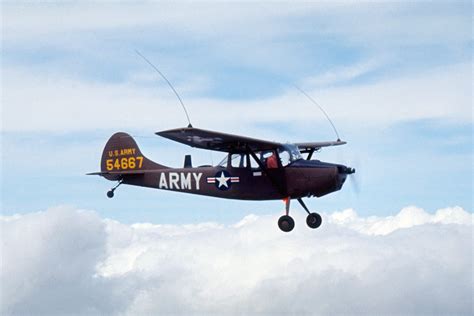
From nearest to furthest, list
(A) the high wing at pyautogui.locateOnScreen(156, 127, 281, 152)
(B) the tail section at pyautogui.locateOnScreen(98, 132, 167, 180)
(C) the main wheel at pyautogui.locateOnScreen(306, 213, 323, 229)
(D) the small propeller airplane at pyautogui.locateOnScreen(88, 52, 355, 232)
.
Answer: (A) the high wing at pyautogui.locateOnScreen(156, 127, 281, 152)
(D) the small propeller airplane at pyautogui.locateOnScreen(88, 52, 355, 232)
(C) the main wheel at pyautogui.locateOnScreen(306, 213, 323, 229)
(B) the tail section at pyautogui.locateOnScreen(98, 132, 167, 180)

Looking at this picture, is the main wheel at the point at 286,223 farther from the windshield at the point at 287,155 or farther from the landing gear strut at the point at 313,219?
the windshield at the point at 287,155

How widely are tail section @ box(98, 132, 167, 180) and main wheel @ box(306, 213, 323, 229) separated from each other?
19.9ft

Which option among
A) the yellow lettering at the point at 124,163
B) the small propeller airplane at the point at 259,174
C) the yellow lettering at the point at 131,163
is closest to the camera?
A: the small propeller airplane at the point at 259,174

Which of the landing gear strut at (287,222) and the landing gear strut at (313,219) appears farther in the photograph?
the landing gear strut at (313,219)

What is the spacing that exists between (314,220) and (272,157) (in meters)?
2.69

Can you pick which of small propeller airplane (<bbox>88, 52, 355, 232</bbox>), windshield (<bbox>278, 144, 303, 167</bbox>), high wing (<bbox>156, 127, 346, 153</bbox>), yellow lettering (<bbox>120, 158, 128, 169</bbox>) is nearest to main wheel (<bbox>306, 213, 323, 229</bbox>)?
small propeller airplane (<bbox>88, 52, 355, 232</bbox>)

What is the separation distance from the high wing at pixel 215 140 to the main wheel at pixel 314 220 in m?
2.84

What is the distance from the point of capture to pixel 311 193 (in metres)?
24.8

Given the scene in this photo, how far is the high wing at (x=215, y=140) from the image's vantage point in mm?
22766

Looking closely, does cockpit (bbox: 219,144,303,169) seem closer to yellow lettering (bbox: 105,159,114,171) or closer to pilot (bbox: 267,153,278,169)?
pilot (bbox: 267,153,278,169)

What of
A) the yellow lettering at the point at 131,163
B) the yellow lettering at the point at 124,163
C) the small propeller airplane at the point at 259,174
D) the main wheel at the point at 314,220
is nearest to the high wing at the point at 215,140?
the small propeller airplane at the point at 259,174

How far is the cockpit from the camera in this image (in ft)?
81.9

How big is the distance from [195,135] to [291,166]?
3.48 metres

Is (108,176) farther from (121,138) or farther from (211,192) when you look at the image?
(211,192)
